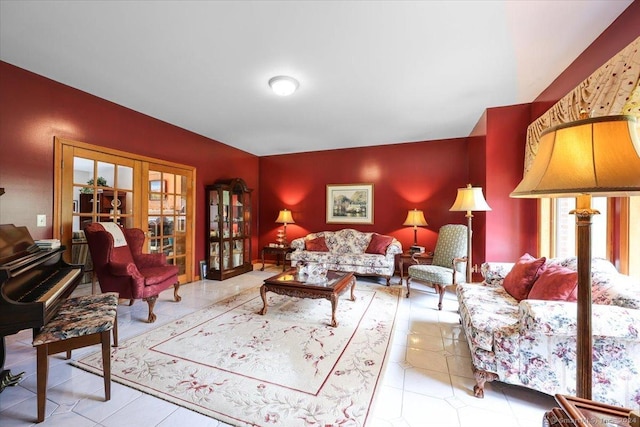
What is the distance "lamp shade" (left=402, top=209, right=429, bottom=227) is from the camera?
4672 mm

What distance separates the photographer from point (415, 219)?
469cm

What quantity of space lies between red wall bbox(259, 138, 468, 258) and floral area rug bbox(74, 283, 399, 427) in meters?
2.50

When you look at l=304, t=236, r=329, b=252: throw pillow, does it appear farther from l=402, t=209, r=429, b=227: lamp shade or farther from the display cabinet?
l=402, t=209, r=429, b=227: lamp shade

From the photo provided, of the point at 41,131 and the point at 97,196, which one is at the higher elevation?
the point at 41,131

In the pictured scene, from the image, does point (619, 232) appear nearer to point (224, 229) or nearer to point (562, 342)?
point (562, 342)

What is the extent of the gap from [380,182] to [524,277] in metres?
3.32

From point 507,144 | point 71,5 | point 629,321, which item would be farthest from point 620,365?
point 71,5

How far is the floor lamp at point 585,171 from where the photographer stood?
86 cm

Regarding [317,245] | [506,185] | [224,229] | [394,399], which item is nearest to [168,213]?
[224,229]

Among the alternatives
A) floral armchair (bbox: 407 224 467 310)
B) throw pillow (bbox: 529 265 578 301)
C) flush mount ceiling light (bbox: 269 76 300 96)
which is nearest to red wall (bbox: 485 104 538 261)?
floral armchair (bbox: 407 224 467 310)

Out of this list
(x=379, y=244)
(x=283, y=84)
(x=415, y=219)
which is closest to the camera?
(x=283, y=84)

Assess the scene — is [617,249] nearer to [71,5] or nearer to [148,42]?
[148,42]

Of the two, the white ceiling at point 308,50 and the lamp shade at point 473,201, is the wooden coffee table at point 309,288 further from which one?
the white ceiling at point 308,50

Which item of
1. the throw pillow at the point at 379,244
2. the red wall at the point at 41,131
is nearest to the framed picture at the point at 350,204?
the throw pillow at the point at 379,244
